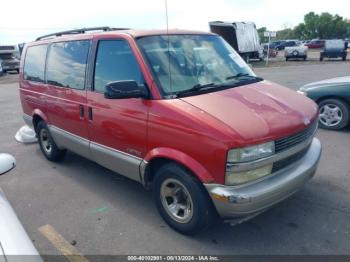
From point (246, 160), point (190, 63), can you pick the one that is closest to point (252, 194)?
point (246, 160)

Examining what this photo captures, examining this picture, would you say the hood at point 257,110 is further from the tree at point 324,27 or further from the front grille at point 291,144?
the tree at point 324,27

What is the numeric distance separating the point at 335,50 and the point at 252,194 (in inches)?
1269

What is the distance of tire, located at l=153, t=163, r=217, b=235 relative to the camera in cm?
298

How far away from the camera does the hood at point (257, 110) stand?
2.80m

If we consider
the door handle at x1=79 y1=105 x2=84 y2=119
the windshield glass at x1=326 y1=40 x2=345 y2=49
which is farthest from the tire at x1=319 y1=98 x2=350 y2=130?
the windshield glass at x1=326 y1=40 x2=345 y2=49

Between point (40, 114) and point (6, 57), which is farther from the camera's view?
point (6, 57)

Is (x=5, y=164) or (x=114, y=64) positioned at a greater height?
(x=114, y=64)

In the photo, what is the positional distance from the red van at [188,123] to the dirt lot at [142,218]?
0.32 metres

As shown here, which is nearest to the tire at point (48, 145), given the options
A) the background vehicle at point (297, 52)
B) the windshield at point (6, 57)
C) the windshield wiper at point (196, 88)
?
the windshield wiper at point (196, 88)

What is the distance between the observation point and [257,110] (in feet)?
10.1

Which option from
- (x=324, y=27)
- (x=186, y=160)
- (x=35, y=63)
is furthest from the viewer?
(x=324, y=27)

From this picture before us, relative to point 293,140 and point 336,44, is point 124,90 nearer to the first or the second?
point 293,140

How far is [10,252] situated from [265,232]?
239 cm

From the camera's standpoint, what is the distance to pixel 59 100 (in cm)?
466
